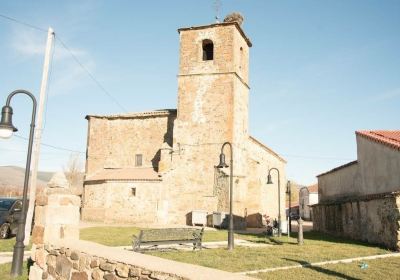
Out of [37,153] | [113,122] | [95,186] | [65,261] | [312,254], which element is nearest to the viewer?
[65,261]

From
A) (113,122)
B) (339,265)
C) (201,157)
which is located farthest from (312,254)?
(113,122)

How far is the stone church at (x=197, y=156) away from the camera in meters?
25.5

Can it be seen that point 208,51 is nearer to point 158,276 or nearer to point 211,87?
point 211,87

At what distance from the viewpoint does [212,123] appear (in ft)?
86.2

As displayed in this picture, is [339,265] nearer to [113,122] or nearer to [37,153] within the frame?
[37,153]

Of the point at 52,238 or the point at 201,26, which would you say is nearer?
the point at 52,238

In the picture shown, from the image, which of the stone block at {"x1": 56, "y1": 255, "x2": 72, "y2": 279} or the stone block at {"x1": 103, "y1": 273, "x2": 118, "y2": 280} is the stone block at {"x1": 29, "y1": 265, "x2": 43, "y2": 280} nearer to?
the stone block at {"x1": 56, "y1": 255, "x2": 72, "y2": 279}

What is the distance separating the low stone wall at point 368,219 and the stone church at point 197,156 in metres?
6.09

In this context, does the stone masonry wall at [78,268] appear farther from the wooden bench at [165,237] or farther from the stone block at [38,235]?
the wooden bench at [165,237]

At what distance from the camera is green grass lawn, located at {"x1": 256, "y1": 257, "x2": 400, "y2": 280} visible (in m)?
8.04

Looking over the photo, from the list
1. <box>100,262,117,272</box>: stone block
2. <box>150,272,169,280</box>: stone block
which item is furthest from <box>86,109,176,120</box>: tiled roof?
<box>150,272,169,280</box>: stone block

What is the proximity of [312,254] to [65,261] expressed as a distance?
8.37 m

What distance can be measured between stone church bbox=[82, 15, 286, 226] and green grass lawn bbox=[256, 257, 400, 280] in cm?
1442

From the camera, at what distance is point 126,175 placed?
27.6 m
